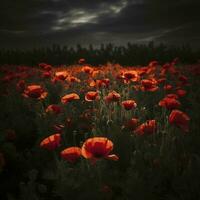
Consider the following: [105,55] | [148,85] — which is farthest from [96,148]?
[105,55]

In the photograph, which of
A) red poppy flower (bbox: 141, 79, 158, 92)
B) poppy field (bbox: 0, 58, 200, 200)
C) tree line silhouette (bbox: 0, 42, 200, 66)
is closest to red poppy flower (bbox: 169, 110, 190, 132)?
poppy field (bbox: 0, 58, 200, 200)

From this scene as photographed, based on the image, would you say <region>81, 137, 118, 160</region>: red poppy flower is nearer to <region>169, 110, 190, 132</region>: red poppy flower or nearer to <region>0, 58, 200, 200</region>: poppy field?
<region>0, 58, 200, 200</region>: poppy field

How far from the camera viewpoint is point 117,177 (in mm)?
2965

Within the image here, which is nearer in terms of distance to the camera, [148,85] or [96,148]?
[96,148]

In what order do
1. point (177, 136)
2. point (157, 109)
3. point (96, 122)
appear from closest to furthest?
point (177, 136)
point (96, 122)
point (157, 109)

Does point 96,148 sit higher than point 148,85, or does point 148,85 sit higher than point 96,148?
point 148,85

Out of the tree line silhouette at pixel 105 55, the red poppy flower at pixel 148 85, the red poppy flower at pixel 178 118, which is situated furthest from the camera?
the tree line silhouette at pixel 105 55

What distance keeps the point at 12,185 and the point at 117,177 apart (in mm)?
1031

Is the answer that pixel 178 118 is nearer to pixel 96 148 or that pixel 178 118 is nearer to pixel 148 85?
pixel 96 148

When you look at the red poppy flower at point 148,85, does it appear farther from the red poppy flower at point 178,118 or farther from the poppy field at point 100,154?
the red poppy flower at point 178,118

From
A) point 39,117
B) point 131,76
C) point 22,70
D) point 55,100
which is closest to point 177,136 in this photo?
point 131,76

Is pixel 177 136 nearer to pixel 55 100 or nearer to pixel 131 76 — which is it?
pixel 131 76

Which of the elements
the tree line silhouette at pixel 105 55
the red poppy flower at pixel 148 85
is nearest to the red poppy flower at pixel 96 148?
the red poppy flower at pixel 148 85

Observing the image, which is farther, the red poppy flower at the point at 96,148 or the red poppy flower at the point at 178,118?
the red poppy flower at the point at 178,118
